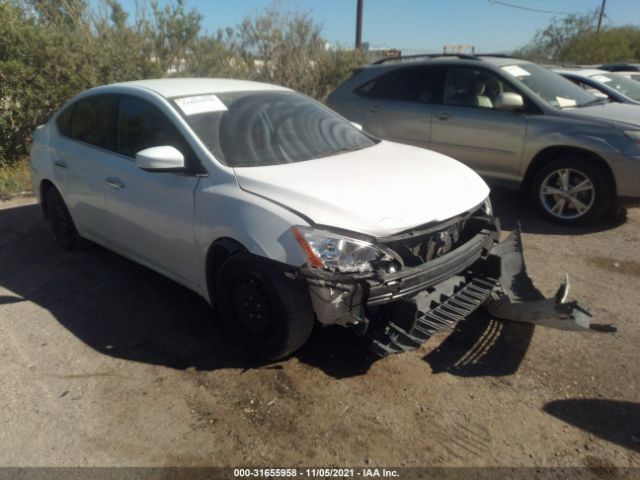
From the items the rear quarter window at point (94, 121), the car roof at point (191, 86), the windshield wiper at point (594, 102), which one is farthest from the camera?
the windshield wiper at point (594, 102)

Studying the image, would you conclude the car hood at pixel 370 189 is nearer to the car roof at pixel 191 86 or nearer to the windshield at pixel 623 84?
the car roof at pixel 191 86

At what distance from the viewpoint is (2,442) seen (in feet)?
9.13

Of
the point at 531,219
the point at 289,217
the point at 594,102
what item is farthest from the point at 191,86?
the point at 594,102

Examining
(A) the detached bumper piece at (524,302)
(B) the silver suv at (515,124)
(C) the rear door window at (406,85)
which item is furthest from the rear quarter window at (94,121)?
(C) the rear door window at (406,85)

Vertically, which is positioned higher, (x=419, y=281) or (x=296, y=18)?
(x=296, y=18)

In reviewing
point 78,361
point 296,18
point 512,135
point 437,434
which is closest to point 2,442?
point 78,361

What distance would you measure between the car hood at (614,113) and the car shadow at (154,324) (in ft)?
10.0

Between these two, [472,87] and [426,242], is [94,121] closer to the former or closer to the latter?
[426,242]

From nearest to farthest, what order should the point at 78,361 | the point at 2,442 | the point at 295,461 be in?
1. the point at 295,461
2. the point at 2,442
3. the point at 78,361

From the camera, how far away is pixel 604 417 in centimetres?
283

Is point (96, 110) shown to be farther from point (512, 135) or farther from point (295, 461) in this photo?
point (512, 135)

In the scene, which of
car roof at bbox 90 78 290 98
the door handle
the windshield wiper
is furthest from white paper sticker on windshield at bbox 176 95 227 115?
the windshield wiper

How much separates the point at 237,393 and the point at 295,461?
0.65 meters

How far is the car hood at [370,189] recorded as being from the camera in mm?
2938
